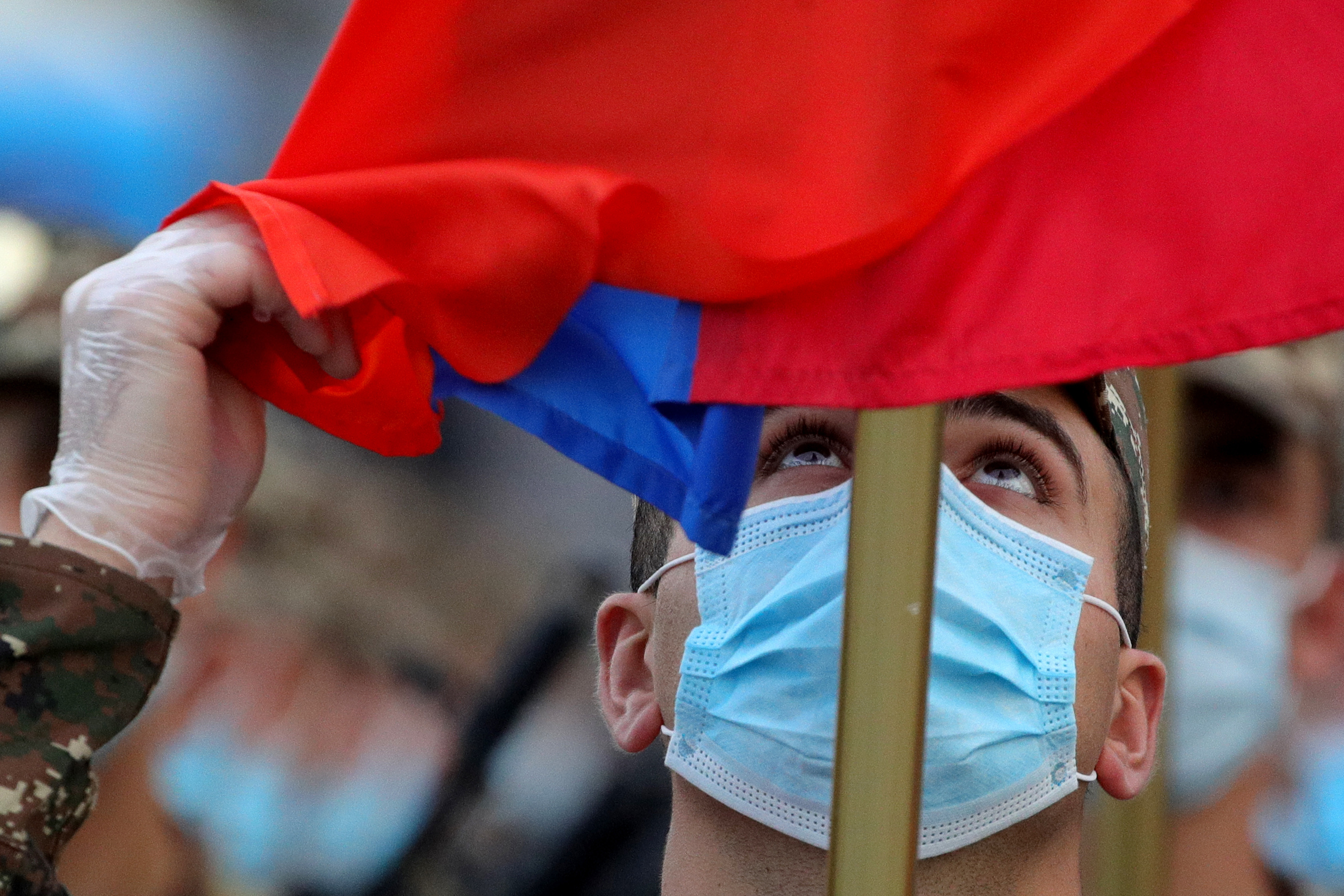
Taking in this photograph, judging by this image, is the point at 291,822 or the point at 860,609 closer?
the point at 860,609

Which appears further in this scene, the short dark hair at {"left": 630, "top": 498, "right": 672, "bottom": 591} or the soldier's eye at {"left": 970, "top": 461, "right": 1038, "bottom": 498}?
the short dark hair at {"left": 630, "top": 498, "right": 672, "bottom": 591}

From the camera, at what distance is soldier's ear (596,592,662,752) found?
9.50 feet

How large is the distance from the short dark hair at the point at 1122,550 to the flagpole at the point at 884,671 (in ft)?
3.32

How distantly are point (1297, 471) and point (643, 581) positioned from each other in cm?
335

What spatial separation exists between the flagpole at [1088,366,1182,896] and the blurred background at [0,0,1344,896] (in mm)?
1878

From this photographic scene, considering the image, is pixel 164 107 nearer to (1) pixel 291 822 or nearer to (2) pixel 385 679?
(2) pixel 385 679

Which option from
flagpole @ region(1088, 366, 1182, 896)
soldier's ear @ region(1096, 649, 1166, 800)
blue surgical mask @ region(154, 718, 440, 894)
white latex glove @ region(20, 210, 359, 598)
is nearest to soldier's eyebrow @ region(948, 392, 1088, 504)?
soldier's ear @ region(1096, 649, 1166, 800)

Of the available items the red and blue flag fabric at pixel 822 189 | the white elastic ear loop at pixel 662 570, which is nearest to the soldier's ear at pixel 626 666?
the white elastic ear loop at pixel 662 570

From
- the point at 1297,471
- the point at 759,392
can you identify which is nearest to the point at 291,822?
the point at 1297,471

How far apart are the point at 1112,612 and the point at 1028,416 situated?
361 millimetres

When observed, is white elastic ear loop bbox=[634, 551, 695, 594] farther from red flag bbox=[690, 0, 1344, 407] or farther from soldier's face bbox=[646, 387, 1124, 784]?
red flag bbox=[690, 0, 1344, 407]

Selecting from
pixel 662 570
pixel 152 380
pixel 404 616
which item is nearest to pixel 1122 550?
pixel 662 570

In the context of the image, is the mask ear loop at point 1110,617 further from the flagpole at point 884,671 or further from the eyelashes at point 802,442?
the flagpole at point 884,671

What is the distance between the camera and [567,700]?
6.13m
